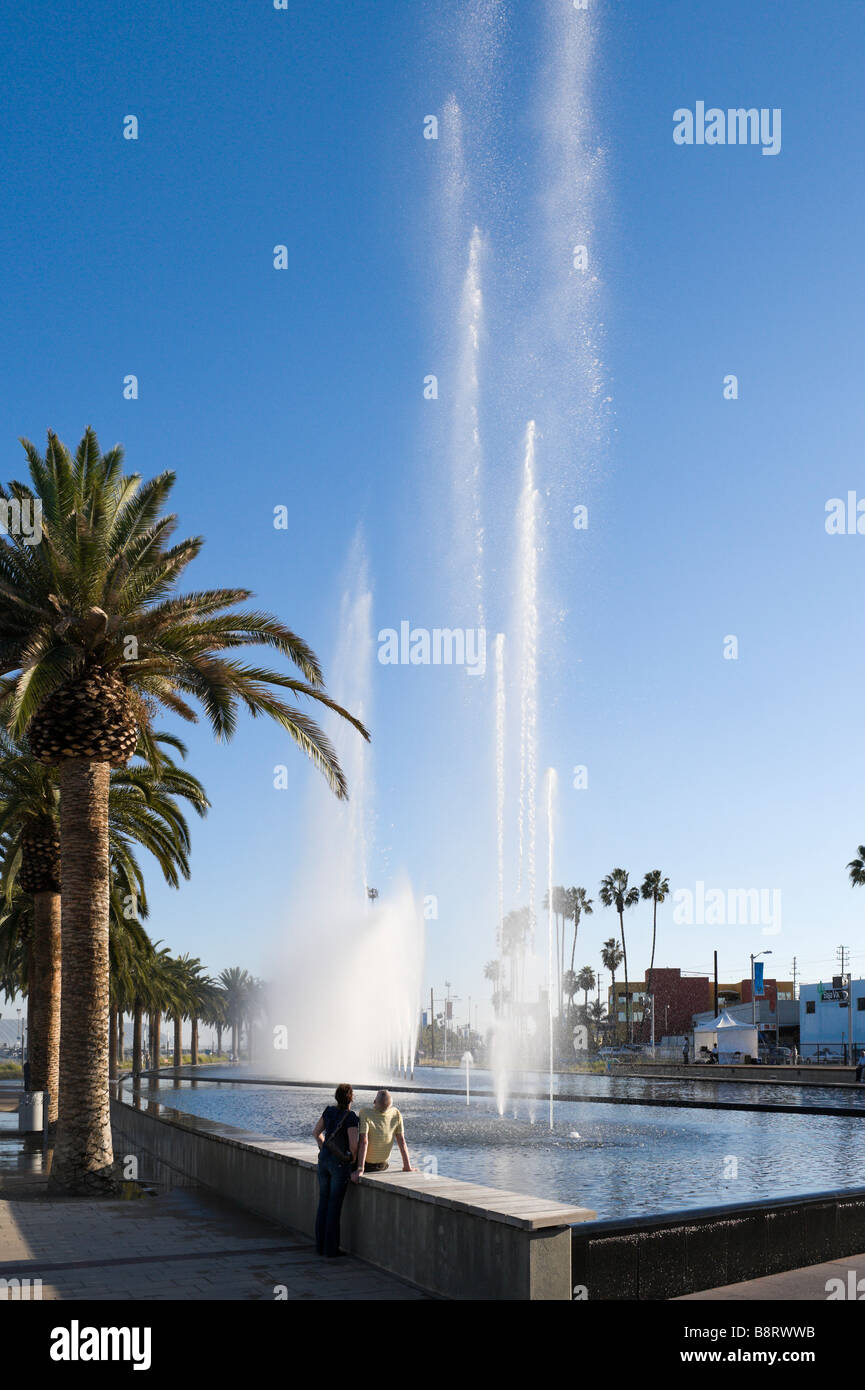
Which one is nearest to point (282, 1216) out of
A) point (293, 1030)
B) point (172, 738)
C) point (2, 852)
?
point (172, 738)

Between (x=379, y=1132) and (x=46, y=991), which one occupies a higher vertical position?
(x=379, y=1132)

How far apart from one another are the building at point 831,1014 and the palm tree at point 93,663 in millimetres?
67907

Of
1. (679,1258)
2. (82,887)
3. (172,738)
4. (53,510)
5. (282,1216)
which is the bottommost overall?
(282,1216)

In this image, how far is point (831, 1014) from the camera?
3233 inches

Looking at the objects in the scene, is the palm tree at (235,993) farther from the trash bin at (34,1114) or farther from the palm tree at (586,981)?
the trash bin at (34,1114)

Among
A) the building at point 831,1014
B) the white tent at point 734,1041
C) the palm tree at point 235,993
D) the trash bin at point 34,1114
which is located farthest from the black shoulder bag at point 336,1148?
the palm tree at point 235,993

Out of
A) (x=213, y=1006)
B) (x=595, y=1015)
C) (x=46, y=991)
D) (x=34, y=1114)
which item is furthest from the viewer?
(x=595, y=1015)

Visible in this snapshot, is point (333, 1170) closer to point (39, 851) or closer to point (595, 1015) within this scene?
point (39, 851)

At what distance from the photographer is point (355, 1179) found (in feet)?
30.2

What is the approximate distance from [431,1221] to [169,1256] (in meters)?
2.69

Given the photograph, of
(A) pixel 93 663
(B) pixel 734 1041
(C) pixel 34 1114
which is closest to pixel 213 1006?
(B) pixel 734 1041

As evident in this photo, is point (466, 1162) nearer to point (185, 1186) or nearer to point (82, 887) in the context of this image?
point (185, 1186)

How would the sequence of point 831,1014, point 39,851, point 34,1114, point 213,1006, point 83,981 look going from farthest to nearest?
1. point 213,1006
2. point 831,1014
3. point 34,1114
4. point 39,851
5. point 83,981
